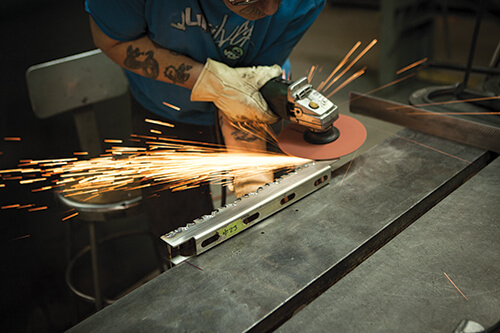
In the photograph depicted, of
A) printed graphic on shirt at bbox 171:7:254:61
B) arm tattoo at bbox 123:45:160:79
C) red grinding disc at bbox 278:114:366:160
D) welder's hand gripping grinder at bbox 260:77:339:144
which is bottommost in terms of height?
red grinding disc at bbox 278:114:366:160

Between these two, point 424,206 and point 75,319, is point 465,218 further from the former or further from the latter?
point 75,319

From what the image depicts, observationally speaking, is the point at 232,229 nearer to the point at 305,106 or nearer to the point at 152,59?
the point at 305,106

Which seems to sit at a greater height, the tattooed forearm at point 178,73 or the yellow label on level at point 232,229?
the tattooed forearm at point 178,73

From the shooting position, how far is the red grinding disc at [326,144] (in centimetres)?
153

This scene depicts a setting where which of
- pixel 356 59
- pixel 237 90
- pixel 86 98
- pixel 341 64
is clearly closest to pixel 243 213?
pixel 237 90

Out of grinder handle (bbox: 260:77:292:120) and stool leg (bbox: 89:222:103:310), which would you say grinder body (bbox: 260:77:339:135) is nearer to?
grinder handle (bbox: 260:77:292:120)

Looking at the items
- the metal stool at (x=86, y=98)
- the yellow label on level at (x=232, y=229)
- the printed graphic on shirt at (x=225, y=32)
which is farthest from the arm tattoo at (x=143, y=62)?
the yellow label on level at (x=232, y=229)

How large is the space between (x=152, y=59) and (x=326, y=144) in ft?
2.48

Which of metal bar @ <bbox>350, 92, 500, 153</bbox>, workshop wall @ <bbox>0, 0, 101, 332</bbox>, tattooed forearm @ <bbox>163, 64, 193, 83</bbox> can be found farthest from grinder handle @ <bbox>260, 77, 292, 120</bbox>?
workshop wall @ <bbox>0, 0, 101, 332</bbox>

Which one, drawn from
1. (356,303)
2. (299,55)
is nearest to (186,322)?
(356,303)

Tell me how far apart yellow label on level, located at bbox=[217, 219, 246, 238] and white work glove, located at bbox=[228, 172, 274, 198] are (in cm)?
25

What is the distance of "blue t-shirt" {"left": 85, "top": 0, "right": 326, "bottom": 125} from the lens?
1593 mm

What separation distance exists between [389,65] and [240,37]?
350cm

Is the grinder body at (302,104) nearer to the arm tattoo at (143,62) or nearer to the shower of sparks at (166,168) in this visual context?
the shower of sparks at (166,168)
